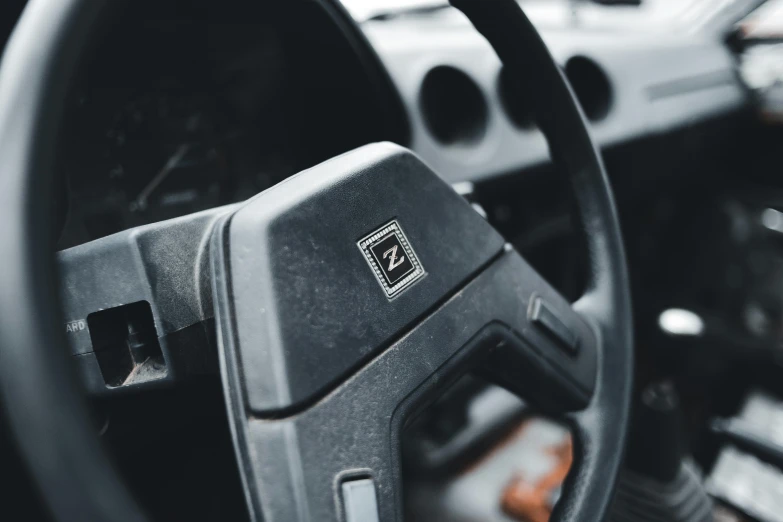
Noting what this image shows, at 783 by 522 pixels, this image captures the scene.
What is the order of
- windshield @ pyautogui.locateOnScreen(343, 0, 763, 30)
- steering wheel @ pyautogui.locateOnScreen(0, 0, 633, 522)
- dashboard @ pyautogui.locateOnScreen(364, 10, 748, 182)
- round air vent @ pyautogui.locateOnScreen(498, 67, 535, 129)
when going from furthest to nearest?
windshield @ pyautogui.locateOnScreen(343, 0, 763, 30)
round air vent @ pyautogui.locateOnScreen(498, 67, 535, 129)
dashboard @ pyautogui.locateOnScreen(364, 10, 748, 182)
steering wheel @ pyautogui.locateOnScreen(0, 0, 633, 522)

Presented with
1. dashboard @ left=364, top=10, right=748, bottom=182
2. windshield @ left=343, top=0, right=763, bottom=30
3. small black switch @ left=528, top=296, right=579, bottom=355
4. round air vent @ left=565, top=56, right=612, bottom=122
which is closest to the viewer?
small black switch @ left=528, top=296, right=579, bottom=355

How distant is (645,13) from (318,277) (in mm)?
1614

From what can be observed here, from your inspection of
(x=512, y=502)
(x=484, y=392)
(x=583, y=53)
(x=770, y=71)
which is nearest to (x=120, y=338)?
(x=512, y=502)

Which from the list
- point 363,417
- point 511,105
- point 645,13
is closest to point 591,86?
point 511,105

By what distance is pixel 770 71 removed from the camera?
1715 millimetres

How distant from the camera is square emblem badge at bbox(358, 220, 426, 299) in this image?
1.80 ft

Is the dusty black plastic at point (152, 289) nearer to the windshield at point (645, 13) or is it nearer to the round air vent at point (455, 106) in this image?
the round air vent at point (455, 106)

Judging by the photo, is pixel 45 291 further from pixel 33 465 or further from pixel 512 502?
pixel 512 502

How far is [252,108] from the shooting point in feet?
3.32

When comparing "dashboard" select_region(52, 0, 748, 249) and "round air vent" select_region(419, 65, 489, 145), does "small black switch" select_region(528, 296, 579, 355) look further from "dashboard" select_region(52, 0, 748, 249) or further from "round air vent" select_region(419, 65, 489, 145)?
"round air vent" select_region(419, 65, 489, 145)

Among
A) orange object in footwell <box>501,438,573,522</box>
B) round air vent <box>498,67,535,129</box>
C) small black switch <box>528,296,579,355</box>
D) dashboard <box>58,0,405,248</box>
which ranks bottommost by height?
orange object in footwell <box>501,438,573,522</box>

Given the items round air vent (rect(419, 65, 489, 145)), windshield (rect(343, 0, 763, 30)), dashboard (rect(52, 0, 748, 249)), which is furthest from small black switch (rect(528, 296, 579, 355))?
windshield (rect(343, 0, 763, 30))

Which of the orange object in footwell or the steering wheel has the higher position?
the steering wheel

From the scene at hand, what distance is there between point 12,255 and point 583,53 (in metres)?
1.17
